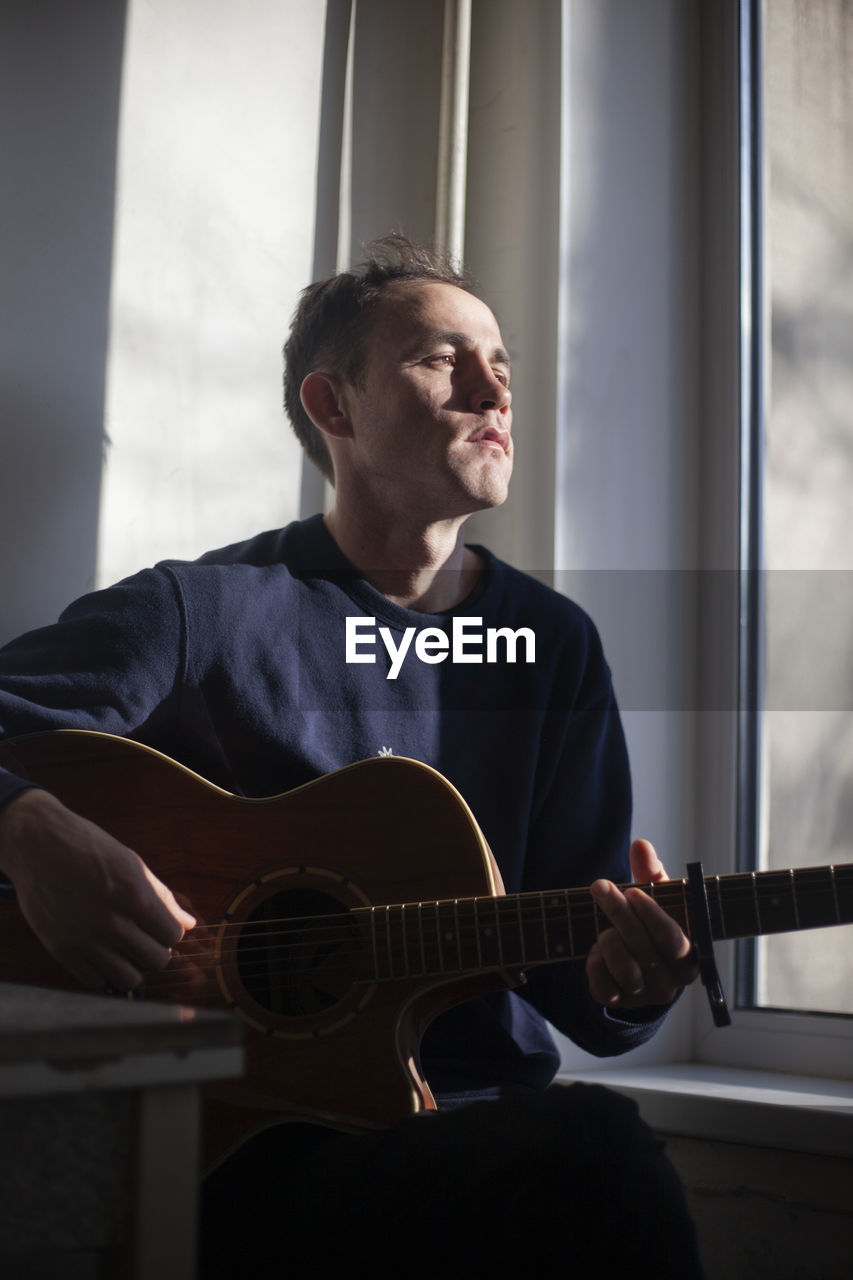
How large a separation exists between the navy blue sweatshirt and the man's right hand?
17cm

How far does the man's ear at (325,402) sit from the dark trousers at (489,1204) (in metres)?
0.90

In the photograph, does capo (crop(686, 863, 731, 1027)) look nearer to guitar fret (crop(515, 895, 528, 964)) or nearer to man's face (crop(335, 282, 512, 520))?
guitar fret (crop(515, 895, 528, 964))

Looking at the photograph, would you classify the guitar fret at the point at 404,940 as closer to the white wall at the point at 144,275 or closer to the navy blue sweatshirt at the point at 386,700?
the navy blue sweatshirt at the point at 386,700

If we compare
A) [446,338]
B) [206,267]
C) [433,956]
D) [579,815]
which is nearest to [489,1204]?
[433,956]

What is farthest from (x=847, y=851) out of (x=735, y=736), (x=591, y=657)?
(x=591, y=657)

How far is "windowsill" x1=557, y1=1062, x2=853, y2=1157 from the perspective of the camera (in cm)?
118

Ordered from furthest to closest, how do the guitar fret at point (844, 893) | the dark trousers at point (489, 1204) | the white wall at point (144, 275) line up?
1. the white wall at point (144, 275)
2. the guitar fret at point (844, 893)
3. the dark trousers at point (489, 1204)

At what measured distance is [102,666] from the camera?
1131 millimetres

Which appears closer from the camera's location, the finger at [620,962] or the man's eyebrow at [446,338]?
the finger at [620,962]

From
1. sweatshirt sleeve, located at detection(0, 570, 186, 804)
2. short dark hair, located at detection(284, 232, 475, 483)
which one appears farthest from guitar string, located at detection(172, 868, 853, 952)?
short dark hair, located at detection(284, 232, 475, 483)

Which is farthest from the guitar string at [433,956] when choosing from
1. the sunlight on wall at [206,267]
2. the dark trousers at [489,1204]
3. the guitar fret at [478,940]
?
the sunlight on wall at [206,267]

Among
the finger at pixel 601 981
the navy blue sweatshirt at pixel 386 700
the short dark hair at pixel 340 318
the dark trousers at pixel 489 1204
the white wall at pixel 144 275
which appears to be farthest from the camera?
the short dark hair at pixel 340 318

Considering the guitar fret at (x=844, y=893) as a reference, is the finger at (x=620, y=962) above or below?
below

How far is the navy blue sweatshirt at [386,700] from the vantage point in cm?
114
